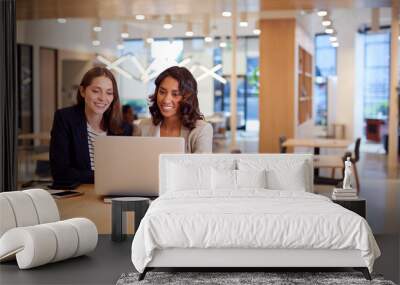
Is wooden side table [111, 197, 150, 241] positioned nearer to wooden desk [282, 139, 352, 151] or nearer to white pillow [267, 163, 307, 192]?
white pillow [267, 163, 307, 192]

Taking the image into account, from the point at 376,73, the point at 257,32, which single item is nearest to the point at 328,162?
the point at 257,32

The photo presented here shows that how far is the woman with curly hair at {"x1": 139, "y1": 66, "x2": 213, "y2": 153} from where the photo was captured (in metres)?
9.23

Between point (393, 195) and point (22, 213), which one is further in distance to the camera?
point (393, 195)

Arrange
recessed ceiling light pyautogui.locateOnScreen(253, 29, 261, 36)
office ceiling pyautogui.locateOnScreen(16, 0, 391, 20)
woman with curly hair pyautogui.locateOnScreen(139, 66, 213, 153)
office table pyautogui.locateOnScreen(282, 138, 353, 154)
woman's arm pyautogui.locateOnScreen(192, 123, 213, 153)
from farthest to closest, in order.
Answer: recessed ceiling light pyautogui.locateOnScreen(253, 29, 261, 36) < office table pyautogui.locateOnScreen(282, 138, 353, 154) < office ceiling pyautogui.locateOnScreen(16, 0, 391, 20) < woman with curly hair pyautogui.locateOnScreen(139, 66, 213, 153) < woman's arm pyautogui.locateOnScreen(192, 123, 213, 153)

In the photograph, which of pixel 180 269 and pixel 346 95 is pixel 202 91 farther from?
pixel 346 95

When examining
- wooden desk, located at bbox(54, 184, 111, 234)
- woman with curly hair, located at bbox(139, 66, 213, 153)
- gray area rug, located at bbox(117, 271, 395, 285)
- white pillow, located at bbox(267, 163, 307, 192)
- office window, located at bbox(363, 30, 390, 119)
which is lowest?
gray area rug, located at bbox(117, 271, 395, 285)

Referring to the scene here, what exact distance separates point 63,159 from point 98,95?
0.96 metres

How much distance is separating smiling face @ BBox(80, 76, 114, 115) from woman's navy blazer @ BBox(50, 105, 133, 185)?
15 centimetres

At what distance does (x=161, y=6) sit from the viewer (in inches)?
499

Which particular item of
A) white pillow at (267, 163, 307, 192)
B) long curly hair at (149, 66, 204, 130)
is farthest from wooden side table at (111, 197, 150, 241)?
long curly hair at (149, 66, 204, 130)

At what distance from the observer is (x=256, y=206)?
20.5ft

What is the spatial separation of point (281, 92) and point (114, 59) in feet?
14.7

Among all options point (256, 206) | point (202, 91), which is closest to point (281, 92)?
point (202, 91)

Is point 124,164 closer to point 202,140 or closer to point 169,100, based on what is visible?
point 202,140
